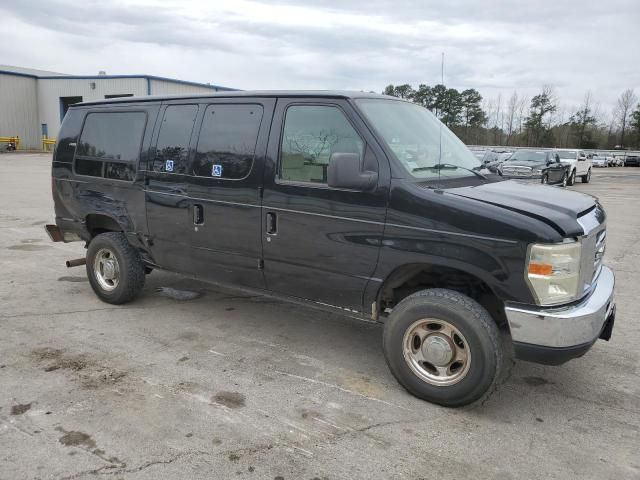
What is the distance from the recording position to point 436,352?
3.44 metres

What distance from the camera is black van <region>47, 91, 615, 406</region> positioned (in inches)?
124

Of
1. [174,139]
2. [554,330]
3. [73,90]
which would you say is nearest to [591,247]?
[554,330]

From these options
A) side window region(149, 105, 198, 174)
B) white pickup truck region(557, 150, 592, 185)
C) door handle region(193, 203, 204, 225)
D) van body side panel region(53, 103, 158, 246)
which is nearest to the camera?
door handle region(193, 203, 204, 225)

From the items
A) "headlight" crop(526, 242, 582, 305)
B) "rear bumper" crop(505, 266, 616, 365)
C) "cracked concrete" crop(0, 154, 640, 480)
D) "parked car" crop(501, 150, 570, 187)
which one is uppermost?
"parked car" crop(501, 150, 570, 187)

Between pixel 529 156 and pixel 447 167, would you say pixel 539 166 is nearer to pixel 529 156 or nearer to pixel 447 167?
pixel 529 156

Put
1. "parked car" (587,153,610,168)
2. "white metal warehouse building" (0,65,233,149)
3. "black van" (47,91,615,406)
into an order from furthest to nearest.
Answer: "parked car" (587,153,610,168), "white metal warehouse building" (0,65,233,149), "black van" (47,91,615,406)

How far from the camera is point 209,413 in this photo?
11.0 ft

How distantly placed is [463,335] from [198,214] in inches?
96.2

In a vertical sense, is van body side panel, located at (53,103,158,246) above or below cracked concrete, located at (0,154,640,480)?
above

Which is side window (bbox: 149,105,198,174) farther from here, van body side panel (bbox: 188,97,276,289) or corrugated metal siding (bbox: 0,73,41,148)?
corrugated metal siding (bbox: 0,73,41,148)

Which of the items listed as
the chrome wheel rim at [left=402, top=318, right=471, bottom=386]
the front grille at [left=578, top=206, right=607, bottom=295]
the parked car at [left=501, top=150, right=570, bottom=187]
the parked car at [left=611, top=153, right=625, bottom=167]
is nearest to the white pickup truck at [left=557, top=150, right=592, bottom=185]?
the parked car at [left=501, top=150, right=570, bottom=187]

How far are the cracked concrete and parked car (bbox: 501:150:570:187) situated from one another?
14570 mm

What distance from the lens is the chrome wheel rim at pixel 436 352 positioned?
340cm

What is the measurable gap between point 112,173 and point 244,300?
6.17ft
